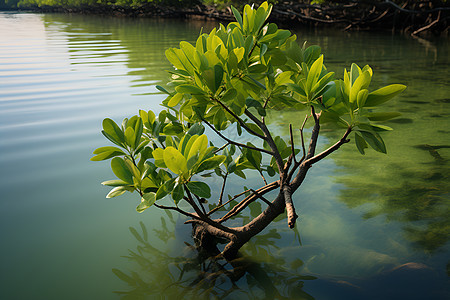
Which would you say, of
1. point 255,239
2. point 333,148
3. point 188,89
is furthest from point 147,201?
point 255,239

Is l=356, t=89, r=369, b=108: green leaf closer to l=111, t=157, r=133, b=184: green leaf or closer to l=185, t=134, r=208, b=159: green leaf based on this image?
l=185, t=134, r=208, b=159: green leaf

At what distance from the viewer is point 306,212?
5.96ft

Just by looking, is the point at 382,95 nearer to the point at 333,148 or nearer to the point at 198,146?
the point at 333,148

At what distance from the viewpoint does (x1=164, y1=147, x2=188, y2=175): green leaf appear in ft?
3.10

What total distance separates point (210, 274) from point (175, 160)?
556 millimetres

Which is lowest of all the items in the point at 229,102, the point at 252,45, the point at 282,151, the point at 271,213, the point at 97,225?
the point at 97,225

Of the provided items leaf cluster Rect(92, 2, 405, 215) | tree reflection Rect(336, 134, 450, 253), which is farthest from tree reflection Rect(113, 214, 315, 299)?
tree reflection Rect(336, 134, 450, 253)

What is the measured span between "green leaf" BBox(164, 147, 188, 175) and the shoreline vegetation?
924cm

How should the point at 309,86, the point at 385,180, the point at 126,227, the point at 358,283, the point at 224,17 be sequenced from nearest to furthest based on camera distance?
the point at 309,86 → the point at 358,283 → the point at 126,227 → the point at 385,180 → the point at 224,17

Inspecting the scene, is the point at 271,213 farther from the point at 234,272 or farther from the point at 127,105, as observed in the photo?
the point at 127,105

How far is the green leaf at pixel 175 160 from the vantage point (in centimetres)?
94

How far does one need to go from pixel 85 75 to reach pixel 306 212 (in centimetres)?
441

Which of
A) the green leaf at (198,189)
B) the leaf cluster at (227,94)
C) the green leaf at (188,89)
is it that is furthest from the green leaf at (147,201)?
the green leaf at (188,89)

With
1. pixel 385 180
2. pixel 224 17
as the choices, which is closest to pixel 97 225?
pixel 385 180
